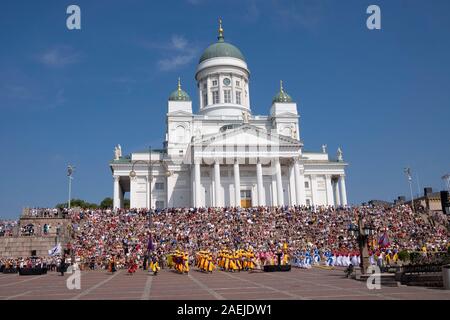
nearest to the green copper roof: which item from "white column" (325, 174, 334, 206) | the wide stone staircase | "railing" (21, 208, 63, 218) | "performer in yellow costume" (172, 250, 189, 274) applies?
"white column" (325, 174, 334, 206)

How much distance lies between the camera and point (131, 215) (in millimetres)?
44594

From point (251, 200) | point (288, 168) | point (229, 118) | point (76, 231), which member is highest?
point (229, 118)

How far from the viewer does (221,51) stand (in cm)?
7569

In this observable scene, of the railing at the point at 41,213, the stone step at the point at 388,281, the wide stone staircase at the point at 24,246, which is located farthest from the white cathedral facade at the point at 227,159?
the stone step at the point at 388,281

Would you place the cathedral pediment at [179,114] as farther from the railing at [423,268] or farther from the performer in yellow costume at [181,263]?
the railing at [423,268]

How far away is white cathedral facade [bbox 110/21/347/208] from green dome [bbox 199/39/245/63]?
7.7 inches

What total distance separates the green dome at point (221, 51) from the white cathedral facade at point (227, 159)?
7.7 inches

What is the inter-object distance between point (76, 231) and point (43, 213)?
730 cm

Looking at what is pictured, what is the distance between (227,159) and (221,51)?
26.4 meters

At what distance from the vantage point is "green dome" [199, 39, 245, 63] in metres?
75.6

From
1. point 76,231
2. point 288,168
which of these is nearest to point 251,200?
point 288,168

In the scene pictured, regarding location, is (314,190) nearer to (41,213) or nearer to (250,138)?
(250,138)

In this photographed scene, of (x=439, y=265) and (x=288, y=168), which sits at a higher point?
(x=288, y=168)
